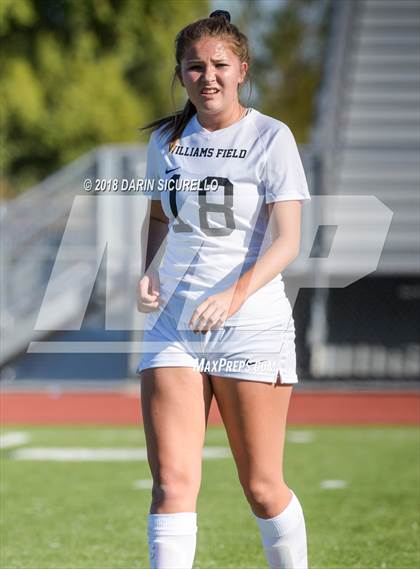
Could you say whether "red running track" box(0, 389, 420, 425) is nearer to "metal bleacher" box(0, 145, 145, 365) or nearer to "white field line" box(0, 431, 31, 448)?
"white field line" box(0, 431, 31, 448)

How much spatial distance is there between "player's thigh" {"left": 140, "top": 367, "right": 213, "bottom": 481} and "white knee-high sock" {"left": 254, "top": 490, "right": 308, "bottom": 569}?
1.01ft

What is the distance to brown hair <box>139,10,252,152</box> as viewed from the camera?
11.5 ft

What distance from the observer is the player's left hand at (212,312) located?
133 inches

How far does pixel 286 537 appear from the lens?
143 inches

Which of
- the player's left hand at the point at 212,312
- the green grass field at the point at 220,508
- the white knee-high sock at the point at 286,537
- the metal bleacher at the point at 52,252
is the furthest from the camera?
the metal bleacher at the point at 52,252

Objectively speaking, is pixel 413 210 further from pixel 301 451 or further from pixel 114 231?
pixel 301 451

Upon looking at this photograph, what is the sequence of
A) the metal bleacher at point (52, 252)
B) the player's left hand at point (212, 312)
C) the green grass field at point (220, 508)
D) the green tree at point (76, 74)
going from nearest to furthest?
the player's left hand at point (212, 312) → the green grass field at point (220, 508) → the metal bleacher at point (52, 252) → the green tree at point (76, 74)

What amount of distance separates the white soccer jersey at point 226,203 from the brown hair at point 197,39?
105 mm

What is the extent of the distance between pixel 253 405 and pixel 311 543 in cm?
229

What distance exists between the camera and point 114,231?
12906 mm

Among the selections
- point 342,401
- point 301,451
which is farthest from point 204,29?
point 342,401

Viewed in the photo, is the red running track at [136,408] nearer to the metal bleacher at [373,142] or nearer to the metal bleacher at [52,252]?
the metal bleacher at [373,142]
